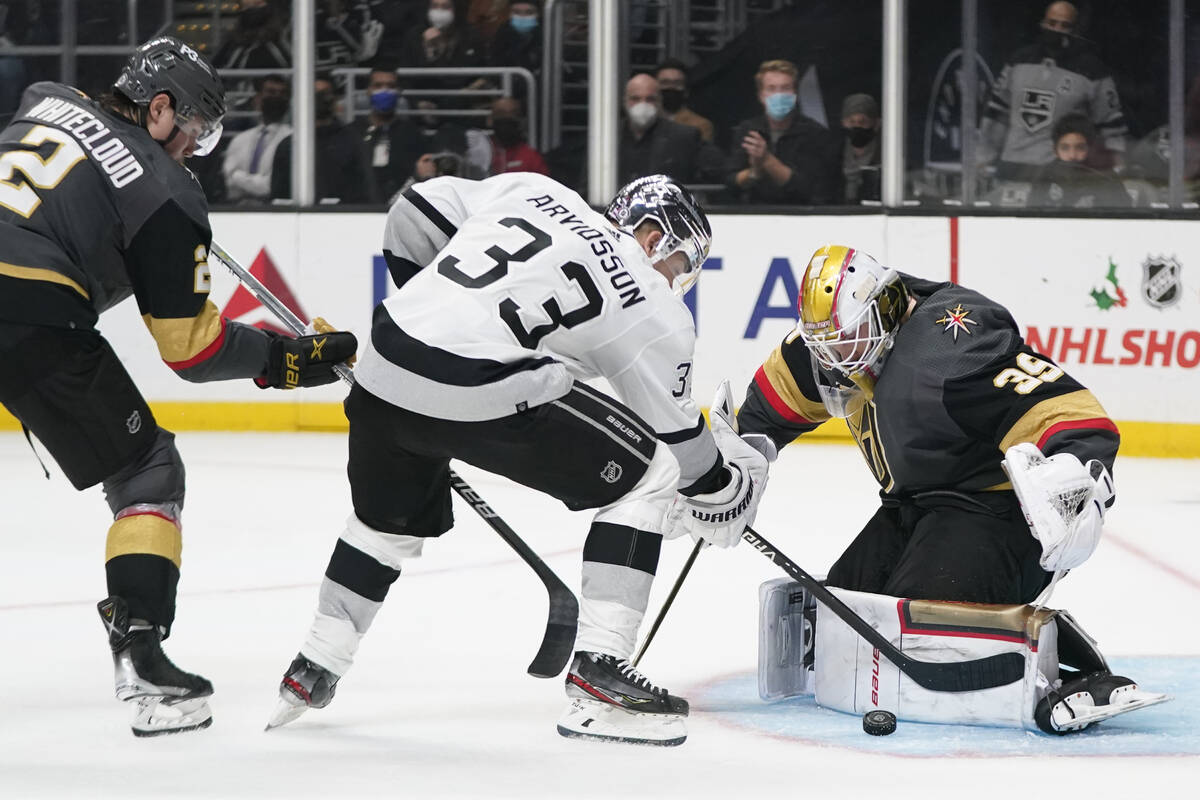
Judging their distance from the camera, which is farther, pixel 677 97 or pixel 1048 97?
pixel 677 97

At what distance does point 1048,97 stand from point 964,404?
13.7 feet

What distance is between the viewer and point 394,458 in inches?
113

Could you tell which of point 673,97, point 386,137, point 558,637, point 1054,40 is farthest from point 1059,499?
point 386,137

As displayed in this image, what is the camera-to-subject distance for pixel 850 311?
3.04 metres

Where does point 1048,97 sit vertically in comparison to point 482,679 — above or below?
above

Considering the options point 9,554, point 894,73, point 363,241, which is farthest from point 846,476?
point 9,554

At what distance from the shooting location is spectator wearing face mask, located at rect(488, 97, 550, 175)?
24.0 feet

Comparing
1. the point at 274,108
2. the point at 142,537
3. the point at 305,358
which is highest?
the point at 274,108

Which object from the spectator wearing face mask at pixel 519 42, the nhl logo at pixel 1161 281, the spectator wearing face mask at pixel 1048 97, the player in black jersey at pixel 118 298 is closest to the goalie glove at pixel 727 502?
the player in black jersey at pixel 118 298

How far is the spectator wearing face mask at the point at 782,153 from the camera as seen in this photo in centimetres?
705

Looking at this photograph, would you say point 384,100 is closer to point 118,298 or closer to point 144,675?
point 118,298

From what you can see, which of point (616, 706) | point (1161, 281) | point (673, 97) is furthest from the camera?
point (673, 97)

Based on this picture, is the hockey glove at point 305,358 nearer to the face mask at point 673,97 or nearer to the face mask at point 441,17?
the face mask at point 673,97

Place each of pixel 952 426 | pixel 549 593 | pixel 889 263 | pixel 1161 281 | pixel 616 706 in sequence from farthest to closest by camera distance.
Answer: pixel 889 263, pixel 1161 281, pixel 549 593, pixel 952 426, pixel 616 706
